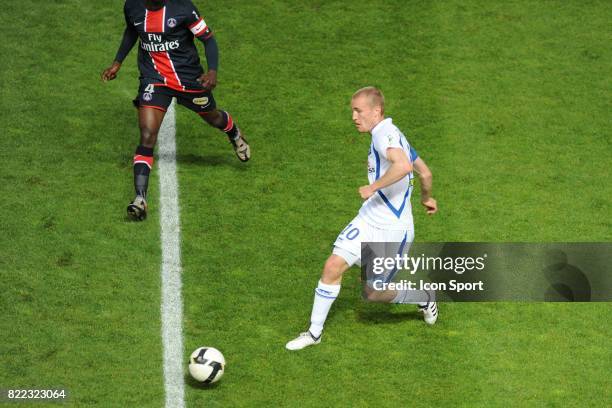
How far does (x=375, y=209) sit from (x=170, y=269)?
88.6 inches

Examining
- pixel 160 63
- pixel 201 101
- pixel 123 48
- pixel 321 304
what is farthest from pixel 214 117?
pixel 321 304

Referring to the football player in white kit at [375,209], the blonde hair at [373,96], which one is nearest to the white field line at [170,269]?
the football player in white kit at [375,209]

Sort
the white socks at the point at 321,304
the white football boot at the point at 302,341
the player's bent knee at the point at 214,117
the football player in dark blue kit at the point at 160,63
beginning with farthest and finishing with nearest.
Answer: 1. the player's bent knee at the point at 214,117
2. the football player in dark blue kit at the point at 160,63
3. the white football boot at the point at 302,341
4. the white socks at the point at 321,304

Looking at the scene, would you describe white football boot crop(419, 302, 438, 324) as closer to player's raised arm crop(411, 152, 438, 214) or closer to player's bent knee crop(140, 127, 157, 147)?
player's raised arm crop(411, 152, 438, 214)

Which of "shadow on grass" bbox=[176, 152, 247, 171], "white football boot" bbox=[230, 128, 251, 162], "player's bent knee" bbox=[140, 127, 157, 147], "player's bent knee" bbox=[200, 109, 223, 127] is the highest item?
"player's bent knee" bbox=[200, 109, 223, 127]

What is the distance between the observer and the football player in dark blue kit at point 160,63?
12.2 m

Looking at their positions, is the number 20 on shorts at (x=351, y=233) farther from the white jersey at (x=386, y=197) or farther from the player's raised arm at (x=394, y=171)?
the player's raised arm at (x=394, y=171)

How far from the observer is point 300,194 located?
12.8m

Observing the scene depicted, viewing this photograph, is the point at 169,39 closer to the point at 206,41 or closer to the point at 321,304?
the point at 206,41

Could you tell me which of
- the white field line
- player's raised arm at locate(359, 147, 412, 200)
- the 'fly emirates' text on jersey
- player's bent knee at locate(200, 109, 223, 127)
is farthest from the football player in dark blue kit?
player's raised arm at locate(359, 147, 412, 200)

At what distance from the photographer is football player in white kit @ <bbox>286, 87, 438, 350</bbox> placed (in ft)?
33.3

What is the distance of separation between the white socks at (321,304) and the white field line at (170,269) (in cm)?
114

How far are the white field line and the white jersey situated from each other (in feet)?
6.31

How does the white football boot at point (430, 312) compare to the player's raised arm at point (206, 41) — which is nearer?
the white football boot at point (430, 312)
